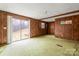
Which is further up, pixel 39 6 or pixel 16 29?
pixel 39 6

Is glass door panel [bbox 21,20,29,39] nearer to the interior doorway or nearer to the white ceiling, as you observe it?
the interior doorway

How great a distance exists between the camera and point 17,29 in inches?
281

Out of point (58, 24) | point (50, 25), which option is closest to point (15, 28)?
point (58, 24)

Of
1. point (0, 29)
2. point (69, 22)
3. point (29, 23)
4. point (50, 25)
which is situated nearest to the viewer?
point (0, 29)

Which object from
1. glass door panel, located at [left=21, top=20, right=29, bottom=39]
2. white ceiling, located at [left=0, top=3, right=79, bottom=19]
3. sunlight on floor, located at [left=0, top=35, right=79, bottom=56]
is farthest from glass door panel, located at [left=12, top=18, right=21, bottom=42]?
white ceiling, located at [left=0, top=3, right=79, bottom=19]

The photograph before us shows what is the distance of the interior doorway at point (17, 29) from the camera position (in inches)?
227

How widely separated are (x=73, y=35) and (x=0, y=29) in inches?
201

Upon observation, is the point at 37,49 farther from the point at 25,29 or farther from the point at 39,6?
the point at 25,29

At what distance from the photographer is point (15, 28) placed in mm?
6914

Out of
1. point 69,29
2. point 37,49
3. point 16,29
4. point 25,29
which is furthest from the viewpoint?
point 25,29

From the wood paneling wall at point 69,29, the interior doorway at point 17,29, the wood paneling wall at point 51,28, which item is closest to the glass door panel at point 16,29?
the interior doorway at point 17,29

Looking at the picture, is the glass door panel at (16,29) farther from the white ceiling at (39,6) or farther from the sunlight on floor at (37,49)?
the white ceiling at (39,6)

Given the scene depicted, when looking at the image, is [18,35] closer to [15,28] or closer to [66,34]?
[15,28]

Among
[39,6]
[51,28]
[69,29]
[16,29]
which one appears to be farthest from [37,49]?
[51,28]
